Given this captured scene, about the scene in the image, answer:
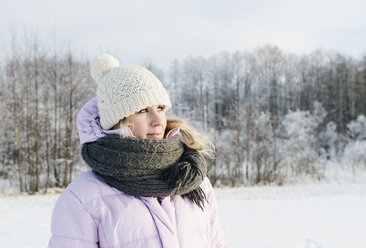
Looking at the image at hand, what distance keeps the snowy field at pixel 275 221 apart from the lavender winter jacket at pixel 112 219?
4546mm

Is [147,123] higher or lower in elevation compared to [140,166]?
higher

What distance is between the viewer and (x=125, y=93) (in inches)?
58.2

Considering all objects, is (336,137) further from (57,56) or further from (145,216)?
(145,216)

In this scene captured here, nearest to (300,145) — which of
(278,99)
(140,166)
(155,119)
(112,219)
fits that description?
(278,99)

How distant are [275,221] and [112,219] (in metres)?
7.19

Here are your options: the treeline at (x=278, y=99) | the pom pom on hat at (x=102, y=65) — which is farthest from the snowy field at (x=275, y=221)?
the treeline at (x=278, y=99)

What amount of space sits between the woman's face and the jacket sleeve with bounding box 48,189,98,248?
43cm

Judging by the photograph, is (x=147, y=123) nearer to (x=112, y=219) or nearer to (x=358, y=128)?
(x=112, y=219)

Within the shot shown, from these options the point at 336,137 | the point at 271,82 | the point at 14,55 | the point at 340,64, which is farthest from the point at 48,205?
the point at 340,64

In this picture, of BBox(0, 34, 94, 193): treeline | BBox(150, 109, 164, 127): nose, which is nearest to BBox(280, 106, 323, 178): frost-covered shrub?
BBox(0, 34, 94, 193): treeline

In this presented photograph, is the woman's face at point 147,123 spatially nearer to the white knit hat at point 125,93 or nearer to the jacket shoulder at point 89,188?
the white knit hat at point 125,93

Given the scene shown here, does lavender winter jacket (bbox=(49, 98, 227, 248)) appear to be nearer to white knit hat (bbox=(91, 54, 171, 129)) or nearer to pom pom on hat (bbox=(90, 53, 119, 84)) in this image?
white knit hat (bbox=(91, 54, 171, 129))

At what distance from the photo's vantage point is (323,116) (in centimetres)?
3272

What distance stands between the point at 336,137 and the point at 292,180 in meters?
16.8
